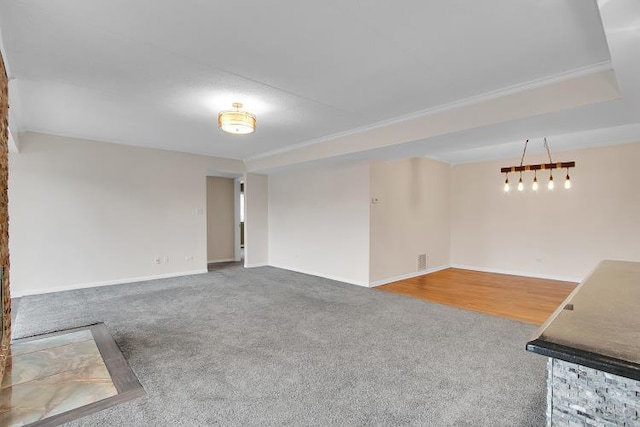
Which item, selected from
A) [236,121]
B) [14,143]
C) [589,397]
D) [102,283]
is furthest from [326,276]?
[589,397]

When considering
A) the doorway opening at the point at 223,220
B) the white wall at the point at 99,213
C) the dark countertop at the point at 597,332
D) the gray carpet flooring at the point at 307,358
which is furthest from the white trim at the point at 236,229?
the dark countertop at the point at 597,332

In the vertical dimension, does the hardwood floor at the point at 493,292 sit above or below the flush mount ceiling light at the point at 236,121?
below

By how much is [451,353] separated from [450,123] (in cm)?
248

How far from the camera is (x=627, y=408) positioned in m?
0.74

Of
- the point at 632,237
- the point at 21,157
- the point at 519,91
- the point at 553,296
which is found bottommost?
the point at 553,296

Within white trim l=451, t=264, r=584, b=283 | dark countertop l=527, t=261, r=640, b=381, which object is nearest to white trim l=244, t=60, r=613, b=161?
dark countertop l=527, t=261, r=640, b=381

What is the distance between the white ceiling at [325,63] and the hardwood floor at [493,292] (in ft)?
7.39

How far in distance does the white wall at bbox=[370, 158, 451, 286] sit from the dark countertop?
13.9ft

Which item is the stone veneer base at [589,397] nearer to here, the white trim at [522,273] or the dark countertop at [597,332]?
the dark countertop at [597,332]

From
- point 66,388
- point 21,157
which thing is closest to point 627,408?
point 66,388

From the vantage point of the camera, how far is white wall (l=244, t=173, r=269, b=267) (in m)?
7.36

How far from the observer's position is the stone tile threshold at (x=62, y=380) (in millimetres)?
2035

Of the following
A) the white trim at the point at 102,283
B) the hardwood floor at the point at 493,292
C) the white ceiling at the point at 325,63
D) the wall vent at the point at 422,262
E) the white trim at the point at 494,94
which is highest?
the white ceiling at the point at 325,63

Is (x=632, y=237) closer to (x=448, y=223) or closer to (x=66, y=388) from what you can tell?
(x=448, y=223)
